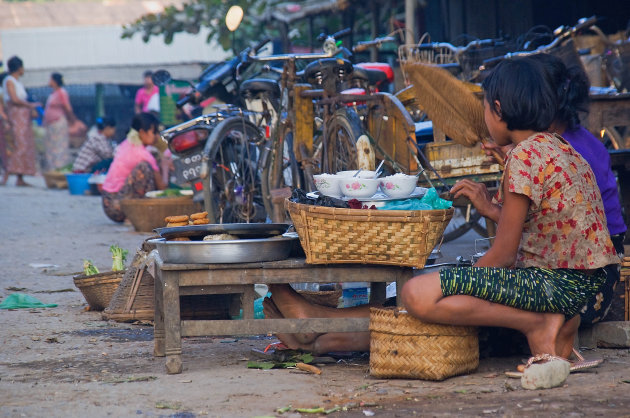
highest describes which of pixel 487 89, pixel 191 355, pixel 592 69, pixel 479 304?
pixel 592 69

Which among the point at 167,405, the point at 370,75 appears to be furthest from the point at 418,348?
the point at 370,75

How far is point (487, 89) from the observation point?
11.3ft

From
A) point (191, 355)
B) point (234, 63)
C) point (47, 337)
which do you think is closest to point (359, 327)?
point (191, 355)

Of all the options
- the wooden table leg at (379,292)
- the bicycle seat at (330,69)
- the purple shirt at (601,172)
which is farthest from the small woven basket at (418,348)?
the bicycle seat at (330,69)

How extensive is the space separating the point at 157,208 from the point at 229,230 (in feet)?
15.2

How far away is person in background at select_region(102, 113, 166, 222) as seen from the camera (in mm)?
9352

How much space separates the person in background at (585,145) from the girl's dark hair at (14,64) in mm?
12065

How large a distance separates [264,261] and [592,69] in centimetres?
577

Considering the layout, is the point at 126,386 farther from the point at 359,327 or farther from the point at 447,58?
the point at 447,58

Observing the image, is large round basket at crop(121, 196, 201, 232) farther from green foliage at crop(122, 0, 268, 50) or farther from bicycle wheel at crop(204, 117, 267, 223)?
green foliage at crop(122, 0, 268, 50)

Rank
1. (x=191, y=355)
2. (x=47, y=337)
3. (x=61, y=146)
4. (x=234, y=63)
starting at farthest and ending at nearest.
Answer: (x=61, y=146) < (x=234, y=63) < (x=47, y=337) < (x=191, y=355)

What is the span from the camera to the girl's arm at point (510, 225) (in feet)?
10.7

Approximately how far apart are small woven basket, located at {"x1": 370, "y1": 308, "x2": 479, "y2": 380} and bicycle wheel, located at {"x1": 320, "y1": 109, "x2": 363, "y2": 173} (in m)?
2.19

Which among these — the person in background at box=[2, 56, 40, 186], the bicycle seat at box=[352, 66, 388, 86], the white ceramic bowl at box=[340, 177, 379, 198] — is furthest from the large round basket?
the person in background at box=[2, 56, 40, 186]
